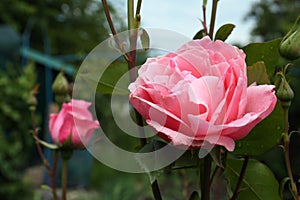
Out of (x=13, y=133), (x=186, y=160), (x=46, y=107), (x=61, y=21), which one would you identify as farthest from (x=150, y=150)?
(x=61, y=21)

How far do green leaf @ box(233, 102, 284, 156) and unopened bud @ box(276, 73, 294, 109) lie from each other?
0.06 feet

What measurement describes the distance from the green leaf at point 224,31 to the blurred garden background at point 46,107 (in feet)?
0.23

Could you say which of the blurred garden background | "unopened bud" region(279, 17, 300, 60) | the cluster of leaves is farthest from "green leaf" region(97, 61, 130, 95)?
the cluster of leaves

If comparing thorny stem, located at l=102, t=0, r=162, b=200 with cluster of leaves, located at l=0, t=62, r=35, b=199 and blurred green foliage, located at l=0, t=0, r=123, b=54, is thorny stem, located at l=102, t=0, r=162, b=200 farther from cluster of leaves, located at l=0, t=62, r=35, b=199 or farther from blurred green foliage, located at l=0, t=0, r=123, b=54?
blurred green foliage, located at l=0, t=0, r=123, b=54

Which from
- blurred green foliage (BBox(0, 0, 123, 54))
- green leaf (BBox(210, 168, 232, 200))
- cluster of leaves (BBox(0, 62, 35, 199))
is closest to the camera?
green leaf (BBox(210, 168, 232, 200))

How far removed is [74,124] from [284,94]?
226 mm

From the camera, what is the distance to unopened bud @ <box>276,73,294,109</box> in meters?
0.35

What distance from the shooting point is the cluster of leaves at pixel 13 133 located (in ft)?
9.04

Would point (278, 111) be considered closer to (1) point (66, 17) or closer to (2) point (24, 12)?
(2) point (24, 12)

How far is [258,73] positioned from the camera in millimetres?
352

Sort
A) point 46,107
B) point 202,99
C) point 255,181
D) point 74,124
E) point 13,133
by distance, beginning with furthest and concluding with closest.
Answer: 1. point 46,107
2. point 13,133
3. point 74,124
4. point 255,181
5. point 202,99

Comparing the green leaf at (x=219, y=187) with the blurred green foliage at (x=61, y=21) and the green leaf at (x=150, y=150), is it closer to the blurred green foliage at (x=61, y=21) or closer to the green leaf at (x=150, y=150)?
the green leaf at (x=150, y=150)

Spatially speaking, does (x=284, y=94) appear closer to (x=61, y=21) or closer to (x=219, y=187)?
(x=219, y=187)

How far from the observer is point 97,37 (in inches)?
275
